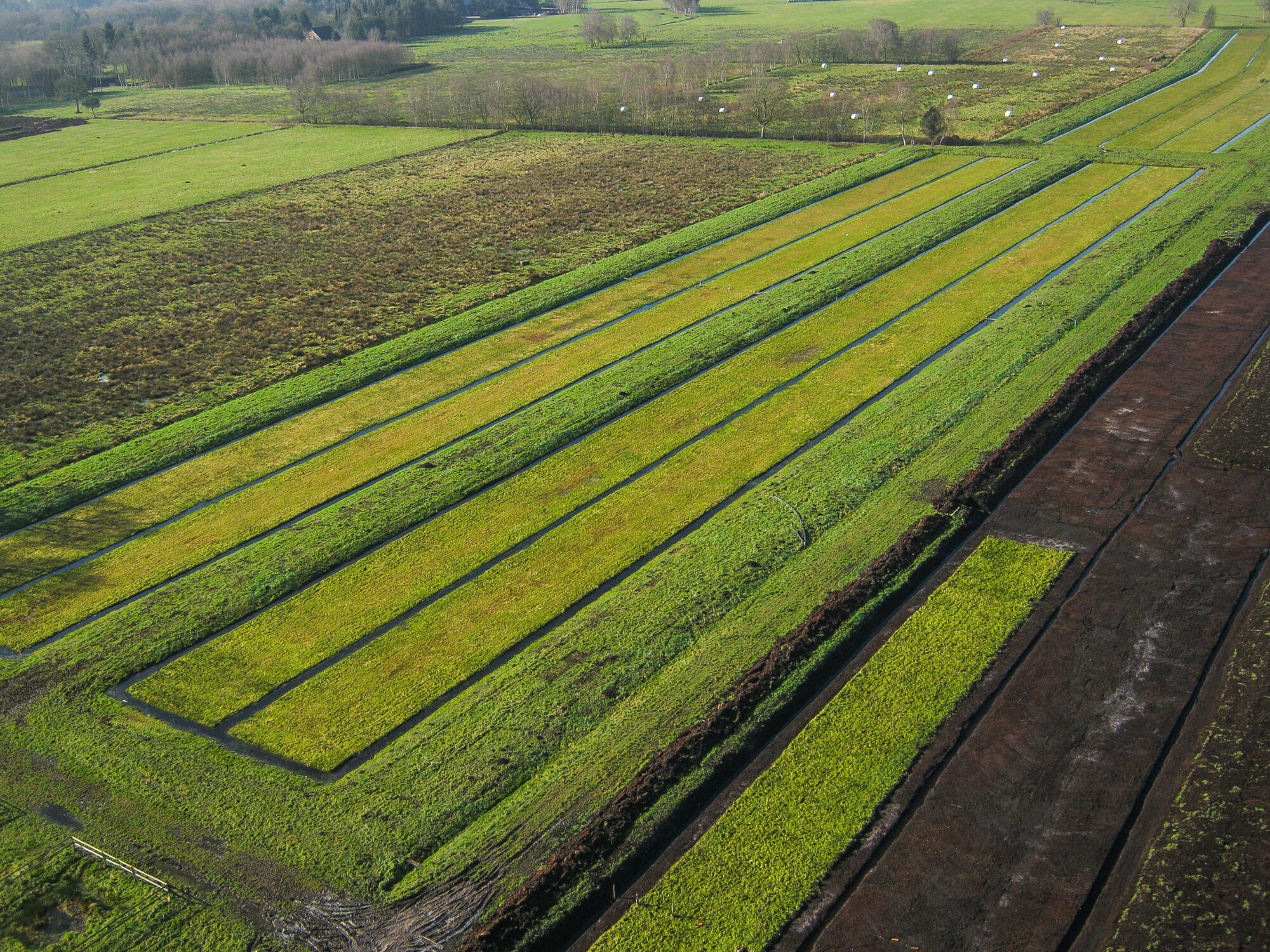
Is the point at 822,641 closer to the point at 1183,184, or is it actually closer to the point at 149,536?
the point at 149,536

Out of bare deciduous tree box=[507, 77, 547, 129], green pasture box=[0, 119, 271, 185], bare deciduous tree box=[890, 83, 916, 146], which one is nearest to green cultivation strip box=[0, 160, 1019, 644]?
bare deciduous tree box=[890, 83, 916, 146]

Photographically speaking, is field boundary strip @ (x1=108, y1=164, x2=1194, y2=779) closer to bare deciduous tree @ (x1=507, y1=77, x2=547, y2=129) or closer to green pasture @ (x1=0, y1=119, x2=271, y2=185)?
bare deciduous tree @ (x1=507, y1=77, x2=547, y2=129)

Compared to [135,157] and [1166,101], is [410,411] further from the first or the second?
[1166,101]

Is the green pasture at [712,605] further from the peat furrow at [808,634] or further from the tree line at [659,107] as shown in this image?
the tree line at [659,107]

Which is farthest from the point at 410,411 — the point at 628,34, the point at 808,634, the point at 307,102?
the point at 628,34

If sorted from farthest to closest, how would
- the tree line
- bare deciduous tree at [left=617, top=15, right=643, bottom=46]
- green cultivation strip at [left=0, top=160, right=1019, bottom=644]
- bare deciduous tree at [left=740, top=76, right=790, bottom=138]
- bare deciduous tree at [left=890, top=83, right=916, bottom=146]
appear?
1. bare deciduous tree at [left=617, top=15, right=643, bottom=46]
2. bare deciduous tree at [left=740, top=76, right=790, bottom=138]
3. the tree line
4. bare deciduous tree at [left=890, top=83, right=916, bottom=146]
5. green cultivation strip at [left=0, top=160, right=1019, bottom=644]
